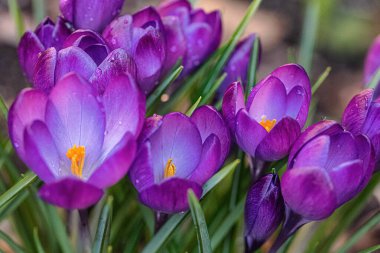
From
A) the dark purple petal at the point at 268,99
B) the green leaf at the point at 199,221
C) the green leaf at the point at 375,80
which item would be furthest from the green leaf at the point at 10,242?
the green leaf at the point at 375,80

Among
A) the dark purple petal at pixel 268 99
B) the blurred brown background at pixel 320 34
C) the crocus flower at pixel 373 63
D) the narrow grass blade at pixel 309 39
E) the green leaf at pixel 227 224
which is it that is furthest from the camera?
the blurred brown background at pixel 320 34

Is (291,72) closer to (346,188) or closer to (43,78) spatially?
(346,188)

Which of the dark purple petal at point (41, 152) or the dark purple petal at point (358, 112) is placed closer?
the dark purple petal at point (41, 152)

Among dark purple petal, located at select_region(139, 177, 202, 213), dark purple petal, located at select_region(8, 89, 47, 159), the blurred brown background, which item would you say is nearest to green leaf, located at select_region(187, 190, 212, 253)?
dark purple petal, located at select_region(139, 177, 202, 213)

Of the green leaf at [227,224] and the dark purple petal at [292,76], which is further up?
the dark purple petal at [292,76]

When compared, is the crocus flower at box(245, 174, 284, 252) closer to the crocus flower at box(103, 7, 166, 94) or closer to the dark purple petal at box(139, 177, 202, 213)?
the dark purple petal at box(139, 177, 202, 213)

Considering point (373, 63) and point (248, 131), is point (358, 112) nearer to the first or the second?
point (248, 131)

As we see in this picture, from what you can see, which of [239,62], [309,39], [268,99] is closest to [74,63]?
[268,99]

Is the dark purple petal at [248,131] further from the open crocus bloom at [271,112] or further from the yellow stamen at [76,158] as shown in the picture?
the yellow stamen at [76,158]
